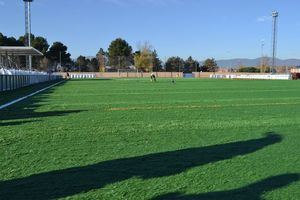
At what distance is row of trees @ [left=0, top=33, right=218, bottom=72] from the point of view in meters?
127

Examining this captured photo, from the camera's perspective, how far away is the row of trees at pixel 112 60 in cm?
12685

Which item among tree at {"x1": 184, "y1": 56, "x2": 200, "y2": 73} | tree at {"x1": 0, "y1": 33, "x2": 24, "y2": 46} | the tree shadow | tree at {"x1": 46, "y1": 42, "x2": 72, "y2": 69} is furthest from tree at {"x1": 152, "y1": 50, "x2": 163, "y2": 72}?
the tree shadow

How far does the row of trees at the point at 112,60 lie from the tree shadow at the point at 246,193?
114 metres

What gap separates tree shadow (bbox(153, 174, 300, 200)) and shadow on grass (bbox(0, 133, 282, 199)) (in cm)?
95

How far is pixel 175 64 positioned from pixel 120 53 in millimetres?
21825

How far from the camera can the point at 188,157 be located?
291 inches

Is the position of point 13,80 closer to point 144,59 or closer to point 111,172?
point 111,172

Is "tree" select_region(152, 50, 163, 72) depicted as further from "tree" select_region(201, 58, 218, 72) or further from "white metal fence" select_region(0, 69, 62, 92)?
"white metal fence" select_region(0, 69, 62, 92)

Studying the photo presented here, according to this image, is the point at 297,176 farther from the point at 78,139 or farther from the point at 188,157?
the point at 78,139

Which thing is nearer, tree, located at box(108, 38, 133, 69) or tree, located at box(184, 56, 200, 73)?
tree, located at box(108, 38, 133, 69)

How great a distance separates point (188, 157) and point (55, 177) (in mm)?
2232

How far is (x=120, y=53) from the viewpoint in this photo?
145500mm

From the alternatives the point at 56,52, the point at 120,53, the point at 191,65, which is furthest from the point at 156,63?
the point at 56,52

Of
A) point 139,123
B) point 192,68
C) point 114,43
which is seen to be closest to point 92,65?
point 114,43
